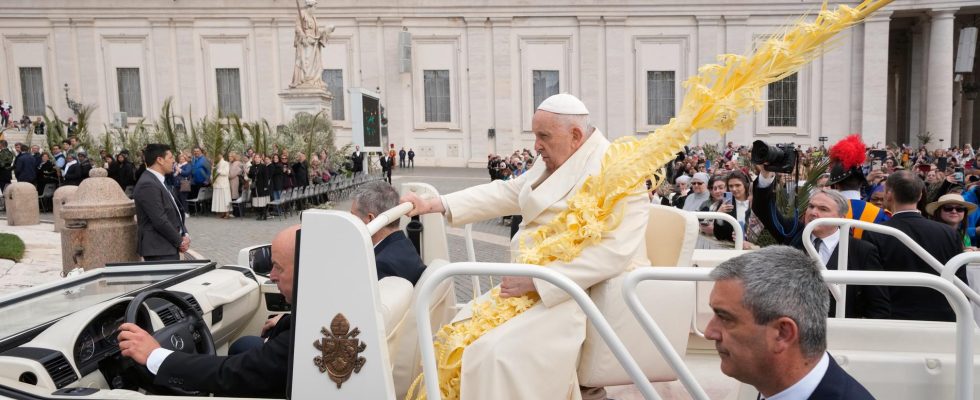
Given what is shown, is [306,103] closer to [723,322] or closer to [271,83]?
[271,83]

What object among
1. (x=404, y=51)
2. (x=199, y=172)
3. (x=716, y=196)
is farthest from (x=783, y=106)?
(x=716, y=196)

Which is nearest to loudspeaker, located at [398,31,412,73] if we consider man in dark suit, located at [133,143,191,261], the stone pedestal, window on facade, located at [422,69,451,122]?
window on facade, located at [422,69,451,122]

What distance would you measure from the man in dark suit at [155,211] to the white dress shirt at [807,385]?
6573mm

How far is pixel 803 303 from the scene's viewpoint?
1.73 m

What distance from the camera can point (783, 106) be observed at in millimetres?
41875

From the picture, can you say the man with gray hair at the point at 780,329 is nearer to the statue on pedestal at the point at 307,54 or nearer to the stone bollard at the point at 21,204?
the stone bollard at the point at 21,204

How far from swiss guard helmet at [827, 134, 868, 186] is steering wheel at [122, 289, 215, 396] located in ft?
19.3

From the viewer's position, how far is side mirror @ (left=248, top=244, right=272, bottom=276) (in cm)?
511

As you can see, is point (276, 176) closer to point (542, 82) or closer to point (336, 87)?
point (336, 87)

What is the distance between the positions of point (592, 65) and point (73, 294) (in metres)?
39.1

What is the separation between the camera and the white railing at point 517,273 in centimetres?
229

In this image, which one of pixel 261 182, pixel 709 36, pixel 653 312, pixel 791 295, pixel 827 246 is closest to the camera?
pixel 791 295

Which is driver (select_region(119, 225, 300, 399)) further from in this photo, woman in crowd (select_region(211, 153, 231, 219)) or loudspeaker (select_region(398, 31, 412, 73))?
loudspeaker (select_region(398, 31, 412, 73))

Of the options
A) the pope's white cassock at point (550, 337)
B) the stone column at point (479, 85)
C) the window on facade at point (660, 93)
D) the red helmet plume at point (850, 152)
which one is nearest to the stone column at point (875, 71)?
the window on facade at point (660, 93)
